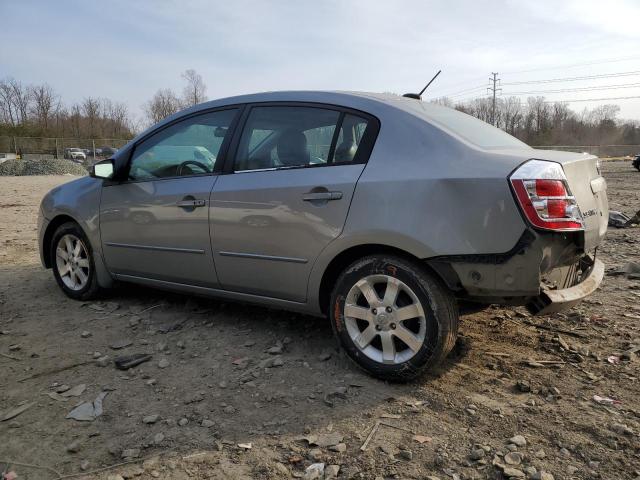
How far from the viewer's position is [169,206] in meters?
3.92

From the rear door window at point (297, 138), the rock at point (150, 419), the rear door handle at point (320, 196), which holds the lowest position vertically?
the rock at point (150, 419)

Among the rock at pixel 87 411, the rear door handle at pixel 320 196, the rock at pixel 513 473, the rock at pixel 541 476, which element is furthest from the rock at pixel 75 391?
the rock at pixel 541 476

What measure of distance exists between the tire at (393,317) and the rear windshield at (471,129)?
841 mm

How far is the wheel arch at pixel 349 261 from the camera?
9.59 feet

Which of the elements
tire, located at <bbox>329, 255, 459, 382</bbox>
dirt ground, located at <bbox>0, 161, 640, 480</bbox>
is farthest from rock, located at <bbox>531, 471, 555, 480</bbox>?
tire, located at <bbox>329, 255, 459, 382</bbox>

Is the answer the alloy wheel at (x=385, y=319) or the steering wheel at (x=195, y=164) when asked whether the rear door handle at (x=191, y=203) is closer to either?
the steering wheel at (x=195, y=164)

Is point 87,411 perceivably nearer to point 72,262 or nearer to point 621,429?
point 72,262

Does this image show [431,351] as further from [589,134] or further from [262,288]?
[589,134]

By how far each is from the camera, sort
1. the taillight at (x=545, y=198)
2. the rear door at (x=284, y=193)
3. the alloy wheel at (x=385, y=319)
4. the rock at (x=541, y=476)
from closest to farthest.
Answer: the rock at (x=541, y=476) → the taillight at (x=545, y=198) → the alloy wheel at (x=385, y=319) → the rear door at (x=284, y=193)

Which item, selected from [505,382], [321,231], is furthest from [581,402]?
[321,231]

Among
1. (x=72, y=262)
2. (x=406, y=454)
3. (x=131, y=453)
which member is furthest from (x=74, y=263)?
(x=406, y=454)

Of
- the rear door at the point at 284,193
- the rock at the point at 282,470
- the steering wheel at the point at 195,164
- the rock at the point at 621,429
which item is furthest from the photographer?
the steering wheel at the point at 195,164

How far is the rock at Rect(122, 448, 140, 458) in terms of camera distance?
7.98ft

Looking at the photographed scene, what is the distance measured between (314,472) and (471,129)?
2.21 meters
